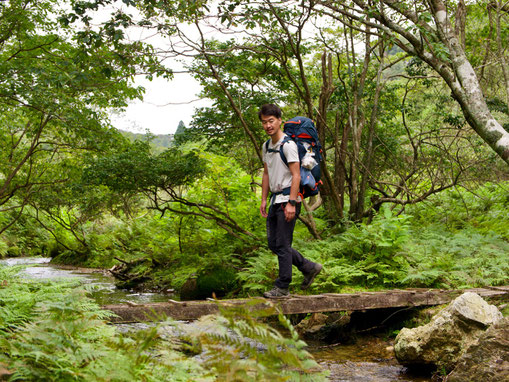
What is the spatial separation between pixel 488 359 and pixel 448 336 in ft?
3.77

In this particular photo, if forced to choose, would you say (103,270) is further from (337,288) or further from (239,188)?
(337,288)

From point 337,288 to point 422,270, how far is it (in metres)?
1.44

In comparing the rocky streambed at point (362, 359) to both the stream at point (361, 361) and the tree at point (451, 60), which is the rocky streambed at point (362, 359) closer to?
the stream at point (361, 361)

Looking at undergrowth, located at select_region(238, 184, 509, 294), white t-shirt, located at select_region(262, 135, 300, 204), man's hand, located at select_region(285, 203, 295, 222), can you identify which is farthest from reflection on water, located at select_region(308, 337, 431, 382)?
white t-shirt, located at select_region(262, 135, 300, 204)

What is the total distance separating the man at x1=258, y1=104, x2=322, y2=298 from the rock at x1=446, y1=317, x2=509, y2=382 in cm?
223

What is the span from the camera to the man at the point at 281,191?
508 centimetres

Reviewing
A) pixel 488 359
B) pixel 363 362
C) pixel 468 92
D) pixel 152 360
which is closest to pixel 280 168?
pixel 363 362

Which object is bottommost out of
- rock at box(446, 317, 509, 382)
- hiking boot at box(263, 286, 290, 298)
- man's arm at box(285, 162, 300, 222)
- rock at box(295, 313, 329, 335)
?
rock at box(295, 313, 329, 335)

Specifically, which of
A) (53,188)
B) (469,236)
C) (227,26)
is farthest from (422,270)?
(53,188)

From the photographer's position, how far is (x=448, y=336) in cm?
475

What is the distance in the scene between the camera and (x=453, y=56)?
7.52 m

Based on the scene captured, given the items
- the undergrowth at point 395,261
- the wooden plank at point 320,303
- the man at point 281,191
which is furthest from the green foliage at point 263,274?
the man at point 281,191

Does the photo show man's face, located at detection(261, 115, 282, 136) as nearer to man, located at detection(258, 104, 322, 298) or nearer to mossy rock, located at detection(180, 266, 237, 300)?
man, located at detection(258, 104, 322, 298)

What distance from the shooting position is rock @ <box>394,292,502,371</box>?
472cm
